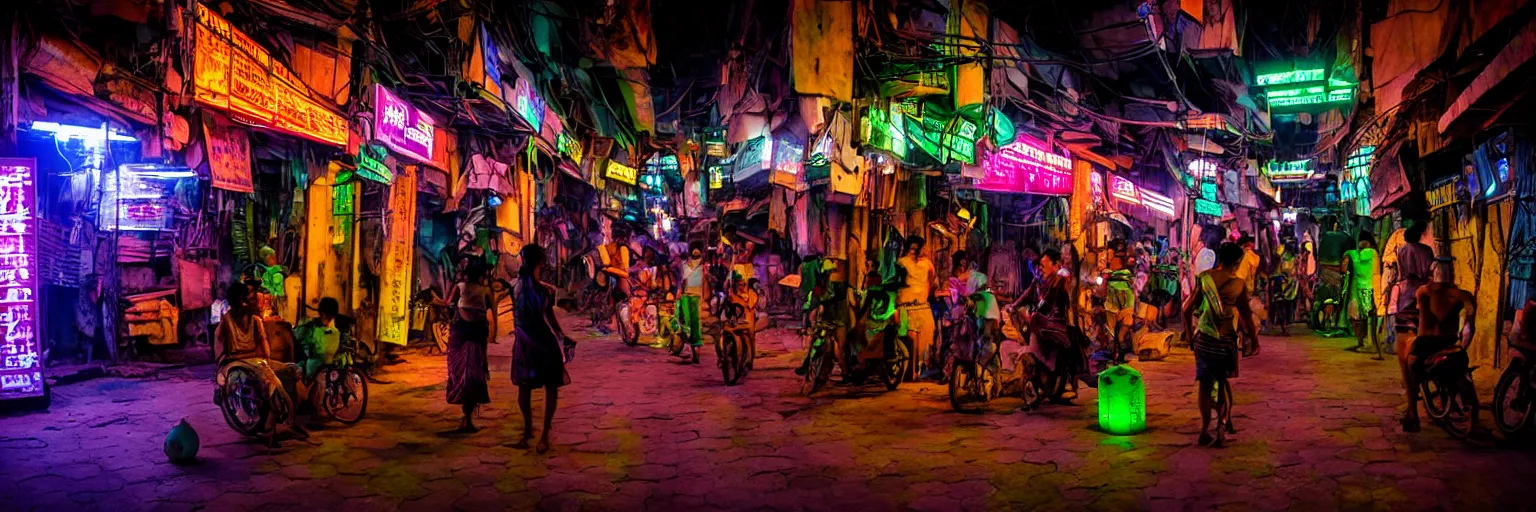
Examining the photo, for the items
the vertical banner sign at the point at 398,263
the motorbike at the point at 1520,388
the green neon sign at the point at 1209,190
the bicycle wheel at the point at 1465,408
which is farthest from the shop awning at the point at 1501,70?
the green neon sign at the point at 1209,190

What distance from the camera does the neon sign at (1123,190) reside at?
2198 centimetres

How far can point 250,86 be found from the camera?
9156mm

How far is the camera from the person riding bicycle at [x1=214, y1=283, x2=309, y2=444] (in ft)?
25.9

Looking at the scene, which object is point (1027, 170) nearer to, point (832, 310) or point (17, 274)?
point (832, 310)

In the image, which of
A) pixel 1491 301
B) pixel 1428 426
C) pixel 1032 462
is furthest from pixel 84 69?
pixel 1491 301

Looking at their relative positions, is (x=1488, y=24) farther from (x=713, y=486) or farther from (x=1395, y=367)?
(x=713, y=486)

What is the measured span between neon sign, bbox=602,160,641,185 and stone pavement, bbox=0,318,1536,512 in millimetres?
12348

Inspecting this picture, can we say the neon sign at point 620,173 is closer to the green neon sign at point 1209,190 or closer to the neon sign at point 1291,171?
the green neon sign at point 1209,190

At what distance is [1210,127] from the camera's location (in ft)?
65.9

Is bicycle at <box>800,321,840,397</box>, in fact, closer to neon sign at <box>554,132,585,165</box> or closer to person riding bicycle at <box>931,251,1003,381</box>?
person riding bicycle at <box>931,251,1003,381</box>

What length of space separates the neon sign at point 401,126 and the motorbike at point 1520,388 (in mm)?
11990

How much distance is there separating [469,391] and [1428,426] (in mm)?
8823

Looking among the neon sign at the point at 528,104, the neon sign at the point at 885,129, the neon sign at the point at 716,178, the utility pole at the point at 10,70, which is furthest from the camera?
the neon sign at the point at 716,178

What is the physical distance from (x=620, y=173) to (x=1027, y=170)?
10.1 metres
